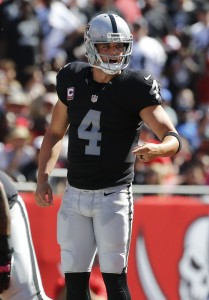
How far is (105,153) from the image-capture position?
563 centimetres

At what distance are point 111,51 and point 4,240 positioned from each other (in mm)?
1319

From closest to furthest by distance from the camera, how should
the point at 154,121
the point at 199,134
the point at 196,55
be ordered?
the point at 154,121 → the point at 199,134 → the point at 196,55

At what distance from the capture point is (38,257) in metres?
8.34

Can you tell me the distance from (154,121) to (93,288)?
187 cm

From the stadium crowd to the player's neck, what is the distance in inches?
159

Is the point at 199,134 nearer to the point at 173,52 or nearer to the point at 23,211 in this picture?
the point at 173,52

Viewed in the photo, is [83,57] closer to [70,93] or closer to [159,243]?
[159,243]

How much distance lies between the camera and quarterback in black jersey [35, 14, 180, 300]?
18.3ft

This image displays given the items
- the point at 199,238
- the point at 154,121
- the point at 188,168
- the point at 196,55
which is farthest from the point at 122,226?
the point at 196,55

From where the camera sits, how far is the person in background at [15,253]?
19.0 feet

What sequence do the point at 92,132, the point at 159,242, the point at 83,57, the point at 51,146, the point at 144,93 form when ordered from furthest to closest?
1. the point at 83,57
2. the point at 159,242
3. the point at 51,146
4. the point at 92,132
5. the point at 144,93

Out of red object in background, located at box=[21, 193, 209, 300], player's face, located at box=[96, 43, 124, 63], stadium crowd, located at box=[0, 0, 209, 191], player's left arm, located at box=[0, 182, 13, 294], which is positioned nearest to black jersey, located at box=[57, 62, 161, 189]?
player's face, located at box=[96, 43, 124, 63]

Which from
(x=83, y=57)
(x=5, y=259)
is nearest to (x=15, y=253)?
(x=5, y=259)

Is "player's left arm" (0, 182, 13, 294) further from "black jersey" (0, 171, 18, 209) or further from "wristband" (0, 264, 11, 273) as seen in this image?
"black jersey" (0, 171, 18, 209)
